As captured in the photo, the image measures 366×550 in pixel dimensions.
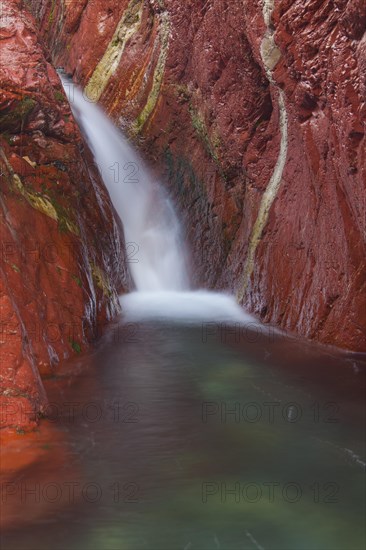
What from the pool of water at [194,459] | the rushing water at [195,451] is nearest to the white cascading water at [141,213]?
the rushing water at [195,451]

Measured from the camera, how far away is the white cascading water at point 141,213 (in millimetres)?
12586

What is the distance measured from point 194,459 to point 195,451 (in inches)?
6.3

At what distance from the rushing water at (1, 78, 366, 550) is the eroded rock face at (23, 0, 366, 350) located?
98 centimetres

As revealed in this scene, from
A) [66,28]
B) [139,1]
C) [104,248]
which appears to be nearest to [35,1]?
[66,28]

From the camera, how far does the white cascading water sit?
41.3 feet

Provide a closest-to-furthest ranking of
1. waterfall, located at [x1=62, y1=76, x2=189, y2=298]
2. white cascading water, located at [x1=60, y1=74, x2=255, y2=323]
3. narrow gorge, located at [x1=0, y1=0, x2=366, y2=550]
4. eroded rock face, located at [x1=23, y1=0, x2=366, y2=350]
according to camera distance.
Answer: narrow gorge, located at [x1=0, y1=0, x2=366, y2=550] → eroded rock face, located at [x1=23, y1=0, x2=366, y2=350] → white cascading water, located at [x1=60, y1=74, x2=255, y2=323] → waterfall, located at [x1=62, y1=76, x2=189, y2=298]

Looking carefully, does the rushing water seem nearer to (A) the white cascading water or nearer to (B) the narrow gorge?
(B) the narrow gorge

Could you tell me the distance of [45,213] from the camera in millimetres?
7973

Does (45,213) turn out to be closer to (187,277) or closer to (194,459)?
(194,459)

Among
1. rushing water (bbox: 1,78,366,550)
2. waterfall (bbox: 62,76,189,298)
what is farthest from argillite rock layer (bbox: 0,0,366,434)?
rushing water (bbox: 1,78,366,550)

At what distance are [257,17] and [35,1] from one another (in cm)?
1259

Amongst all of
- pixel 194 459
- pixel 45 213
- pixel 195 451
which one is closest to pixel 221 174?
pixel 45 213

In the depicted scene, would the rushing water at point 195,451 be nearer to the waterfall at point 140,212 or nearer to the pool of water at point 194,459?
the pool of water at point 194,459

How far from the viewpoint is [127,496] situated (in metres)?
4.38
